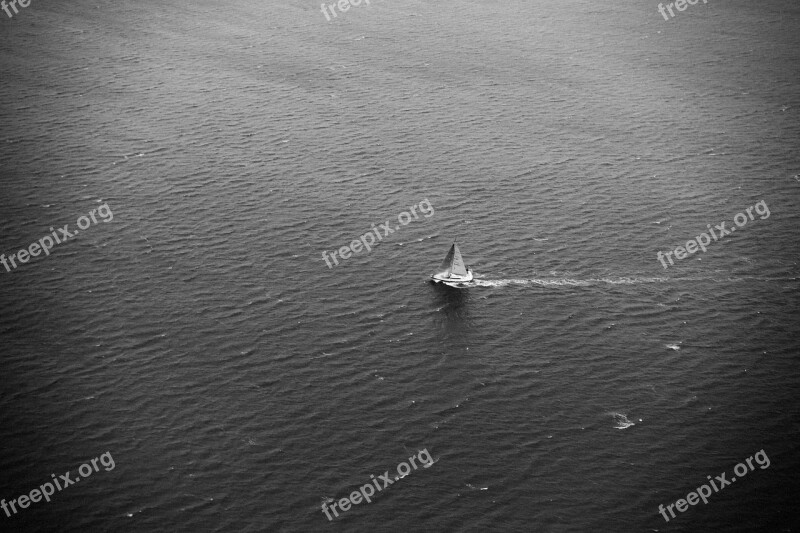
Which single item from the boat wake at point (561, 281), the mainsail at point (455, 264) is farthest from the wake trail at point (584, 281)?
the mainsail at point (455, 264)

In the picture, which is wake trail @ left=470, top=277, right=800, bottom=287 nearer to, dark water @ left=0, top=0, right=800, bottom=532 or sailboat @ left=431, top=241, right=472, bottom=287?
dark water @ left=0, top=0, right=800, bottom=532

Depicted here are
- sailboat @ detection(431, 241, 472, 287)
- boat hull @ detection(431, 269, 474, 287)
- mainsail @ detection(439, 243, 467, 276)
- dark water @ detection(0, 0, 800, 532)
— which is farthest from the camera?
mainsail @ detection(439, 243, 467, 276)

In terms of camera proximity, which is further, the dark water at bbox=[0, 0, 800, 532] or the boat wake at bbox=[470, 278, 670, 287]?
the boat wake at bbox=[470, 278, 670, 287]

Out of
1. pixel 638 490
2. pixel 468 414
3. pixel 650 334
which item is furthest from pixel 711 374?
pixel 468 414

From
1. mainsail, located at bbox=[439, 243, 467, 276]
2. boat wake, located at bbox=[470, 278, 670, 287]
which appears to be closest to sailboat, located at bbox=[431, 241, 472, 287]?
mainsail, located at bbox=[439, 243, 467, 276]

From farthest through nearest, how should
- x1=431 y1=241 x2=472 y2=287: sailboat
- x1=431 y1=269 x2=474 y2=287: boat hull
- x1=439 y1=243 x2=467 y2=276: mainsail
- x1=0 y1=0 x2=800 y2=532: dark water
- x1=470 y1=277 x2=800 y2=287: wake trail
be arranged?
x1=470 y1=277 x2=800 y2=287: wake trail < x1=439 y1=243 x2=467 y2=276: mainsail < x1=431 y1=241 x2=472 y2=287: sailboat < x1=431 y1=269 x2=474 y2=287: boat hull < x1=0 y1=0 x2=800 y2=532: dark water

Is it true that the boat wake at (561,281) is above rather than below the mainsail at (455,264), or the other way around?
below

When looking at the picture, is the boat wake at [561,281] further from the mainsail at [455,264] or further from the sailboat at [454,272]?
the mainsail at [455,264]

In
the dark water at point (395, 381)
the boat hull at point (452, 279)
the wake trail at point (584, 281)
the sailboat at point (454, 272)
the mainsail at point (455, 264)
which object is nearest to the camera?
the dark water at point (395, 381)

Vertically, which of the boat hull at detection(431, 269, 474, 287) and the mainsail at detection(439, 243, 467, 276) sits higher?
the mainsail at detection(439, 243, 467, 276)

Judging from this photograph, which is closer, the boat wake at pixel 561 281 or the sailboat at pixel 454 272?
the sailboat at pixel 454 272

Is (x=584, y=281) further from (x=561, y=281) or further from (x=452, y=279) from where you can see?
(x=452, y=279)
